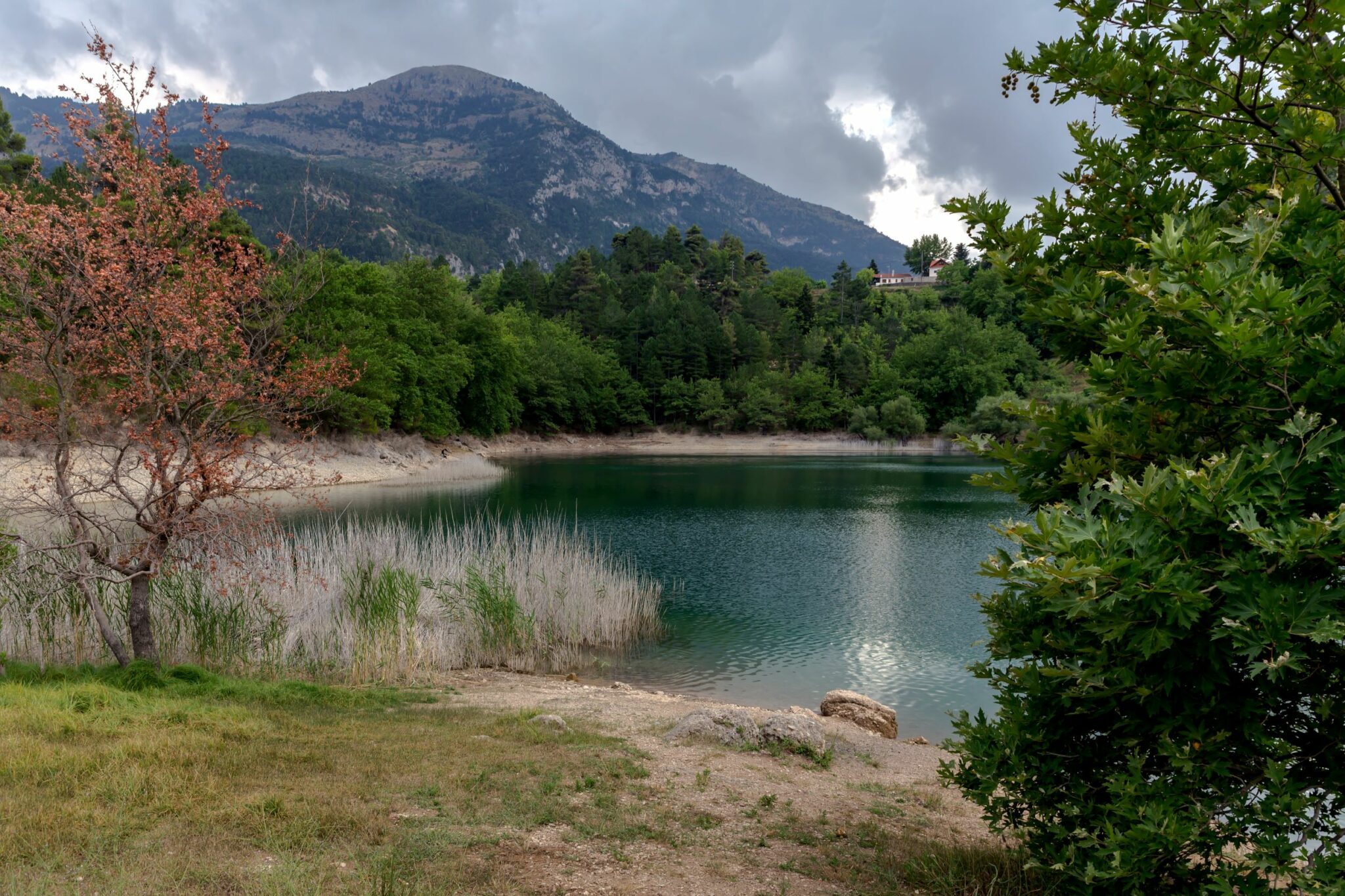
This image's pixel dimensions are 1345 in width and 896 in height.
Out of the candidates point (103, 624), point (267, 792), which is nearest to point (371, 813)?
point (267, 792)

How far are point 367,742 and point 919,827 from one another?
196 inches

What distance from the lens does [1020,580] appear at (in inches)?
153

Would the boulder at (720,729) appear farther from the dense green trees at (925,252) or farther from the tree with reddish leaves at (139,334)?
the dense green trees at (925,252)

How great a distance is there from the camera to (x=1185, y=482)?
324 centimetres

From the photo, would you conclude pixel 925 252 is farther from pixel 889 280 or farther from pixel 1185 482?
pixel 1185 482

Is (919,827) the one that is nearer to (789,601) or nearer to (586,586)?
(586,586)

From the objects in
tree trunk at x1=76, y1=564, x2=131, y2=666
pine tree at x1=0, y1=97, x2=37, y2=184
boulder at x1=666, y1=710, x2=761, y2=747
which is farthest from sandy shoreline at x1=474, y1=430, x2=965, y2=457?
boulder at x1=666, y1=710, x2=761, y2=747

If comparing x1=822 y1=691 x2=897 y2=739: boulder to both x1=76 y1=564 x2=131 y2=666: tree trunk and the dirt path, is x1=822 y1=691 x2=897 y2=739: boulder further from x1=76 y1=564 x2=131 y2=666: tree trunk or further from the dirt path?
x1=76 y1=564 x2=131 y2=666: tree trunk

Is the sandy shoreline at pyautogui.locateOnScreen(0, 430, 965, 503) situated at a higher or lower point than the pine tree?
lower

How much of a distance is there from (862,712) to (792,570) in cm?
1252

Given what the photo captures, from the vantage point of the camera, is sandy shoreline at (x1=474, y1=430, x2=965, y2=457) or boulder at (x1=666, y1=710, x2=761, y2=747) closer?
boulder at (x1=666, y1=710, x2=761, y2=747)

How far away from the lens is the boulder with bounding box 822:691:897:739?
1098 cm

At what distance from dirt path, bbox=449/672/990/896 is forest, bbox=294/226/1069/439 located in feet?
130

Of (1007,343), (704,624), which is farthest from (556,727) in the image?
(1007,343)
